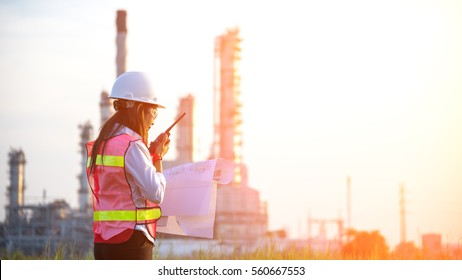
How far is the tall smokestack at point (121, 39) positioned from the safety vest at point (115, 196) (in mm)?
26790

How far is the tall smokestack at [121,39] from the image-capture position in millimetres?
30703

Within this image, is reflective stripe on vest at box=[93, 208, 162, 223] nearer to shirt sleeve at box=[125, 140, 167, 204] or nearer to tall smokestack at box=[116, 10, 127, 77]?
shirt sleeve at box=[125, 140, 167, 204]

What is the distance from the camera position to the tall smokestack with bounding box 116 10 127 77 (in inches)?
1209

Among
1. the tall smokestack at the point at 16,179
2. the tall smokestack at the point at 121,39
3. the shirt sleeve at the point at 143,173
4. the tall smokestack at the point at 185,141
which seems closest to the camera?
the shirt sleeve at the point at 143,173

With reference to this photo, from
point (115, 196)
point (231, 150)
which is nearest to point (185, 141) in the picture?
point (231, 150)

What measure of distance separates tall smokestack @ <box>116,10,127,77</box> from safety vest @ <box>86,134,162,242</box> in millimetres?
26790

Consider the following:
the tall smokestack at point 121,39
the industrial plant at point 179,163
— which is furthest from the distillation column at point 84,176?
the tall smokestack at point 121,39

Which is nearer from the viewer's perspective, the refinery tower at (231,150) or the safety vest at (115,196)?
the safety vest at (115,196)

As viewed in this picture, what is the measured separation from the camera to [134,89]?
4305mm

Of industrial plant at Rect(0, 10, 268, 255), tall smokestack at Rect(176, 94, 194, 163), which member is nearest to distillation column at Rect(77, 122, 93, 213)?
industrial plant at Rect(0, 10, 268, 255)

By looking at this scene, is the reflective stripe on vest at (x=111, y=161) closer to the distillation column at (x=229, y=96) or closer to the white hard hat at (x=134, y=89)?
the white hard hat at (x=134, y=89)
